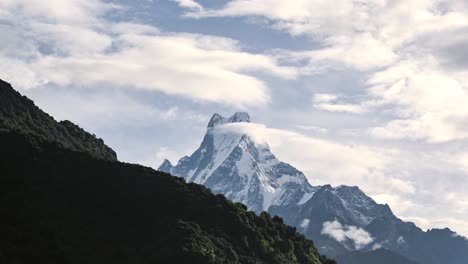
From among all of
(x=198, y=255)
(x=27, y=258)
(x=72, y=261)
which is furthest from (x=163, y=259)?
(x=27, y=258)

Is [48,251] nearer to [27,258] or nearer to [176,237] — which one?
[27,258]

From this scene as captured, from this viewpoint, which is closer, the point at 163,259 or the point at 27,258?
the point at 27,258

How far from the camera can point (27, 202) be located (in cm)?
19588

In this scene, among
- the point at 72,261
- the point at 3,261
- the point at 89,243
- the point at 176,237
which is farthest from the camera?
the point at 176,237

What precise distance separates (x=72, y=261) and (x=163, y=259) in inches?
979

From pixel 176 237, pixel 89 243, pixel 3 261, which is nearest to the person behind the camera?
pixel 3 261

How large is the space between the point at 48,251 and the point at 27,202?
91.3 ft

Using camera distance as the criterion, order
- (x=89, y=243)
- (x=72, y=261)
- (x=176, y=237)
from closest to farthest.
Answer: (x=72, y=261), (x=89, y=243), (x=176, y=237)

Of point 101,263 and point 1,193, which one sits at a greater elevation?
point 1,193

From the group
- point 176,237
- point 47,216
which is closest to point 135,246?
point 176,237

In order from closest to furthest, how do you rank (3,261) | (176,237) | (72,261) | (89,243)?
(3,261) < (72,261) < (89,243) < (176,237)

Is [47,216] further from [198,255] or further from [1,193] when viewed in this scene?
[198,255]

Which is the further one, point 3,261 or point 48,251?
point 48,251

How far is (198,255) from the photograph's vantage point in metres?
192
